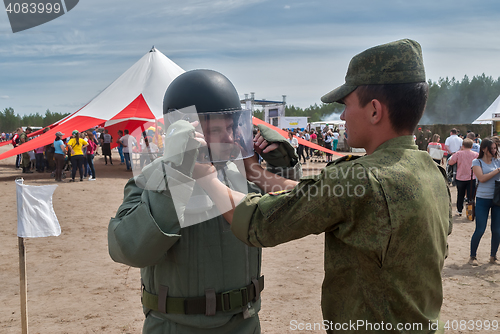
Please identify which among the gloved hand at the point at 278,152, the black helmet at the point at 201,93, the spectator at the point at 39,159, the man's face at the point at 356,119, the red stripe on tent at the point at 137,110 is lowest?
the spectator at the point at 39,159

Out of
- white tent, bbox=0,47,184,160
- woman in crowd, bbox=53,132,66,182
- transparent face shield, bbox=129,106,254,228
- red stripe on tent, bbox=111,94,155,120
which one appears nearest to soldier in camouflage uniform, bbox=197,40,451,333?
transparent face shield, bbox=129,106,254,228

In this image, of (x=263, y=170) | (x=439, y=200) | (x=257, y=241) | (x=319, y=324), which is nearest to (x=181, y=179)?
(x=257, y=241)

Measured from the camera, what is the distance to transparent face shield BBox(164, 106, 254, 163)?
159 centimetres

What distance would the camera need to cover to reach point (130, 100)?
485 inches

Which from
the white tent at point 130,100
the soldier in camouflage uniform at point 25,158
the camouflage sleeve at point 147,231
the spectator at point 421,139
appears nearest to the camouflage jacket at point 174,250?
the camouflage sleeve at point 147,231

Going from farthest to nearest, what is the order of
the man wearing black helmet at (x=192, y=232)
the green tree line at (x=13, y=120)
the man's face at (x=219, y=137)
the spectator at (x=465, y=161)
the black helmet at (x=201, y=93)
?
the green tree line at (x=13, y=120)
the spectator at (x=465, y=161)
the black helmet at (x=201, y=93)
the man's face at (x=219, y=137)
the man wearing black helmet at (x=192, y=232)

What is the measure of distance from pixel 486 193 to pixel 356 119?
5.18 metres

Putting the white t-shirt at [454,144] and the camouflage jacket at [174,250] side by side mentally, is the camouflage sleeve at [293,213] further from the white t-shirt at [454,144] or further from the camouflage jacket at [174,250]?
the white t-shirt at [454,144]

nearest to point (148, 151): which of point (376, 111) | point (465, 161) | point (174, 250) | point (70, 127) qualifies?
point (174, 250)

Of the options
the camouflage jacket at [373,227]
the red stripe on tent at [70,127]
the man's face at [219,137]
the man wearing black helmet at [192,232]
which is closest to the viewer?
the camouflage jacket at [373,227]

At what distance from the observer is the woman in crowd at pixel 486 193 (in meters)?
5.36

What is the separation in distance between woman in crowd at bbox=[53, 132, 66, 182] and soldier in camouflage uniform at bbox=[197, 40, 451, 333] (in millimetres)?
12256

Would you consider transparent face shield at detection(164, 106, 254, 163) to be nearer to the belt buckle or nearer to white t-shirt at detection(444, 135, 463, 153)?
the belt buckle

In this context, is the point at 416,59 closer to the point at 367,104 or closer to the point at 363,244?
the point at 367,104
